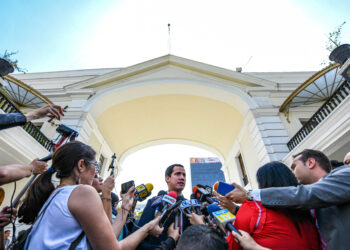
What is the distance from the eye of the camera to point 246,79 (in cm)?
1034

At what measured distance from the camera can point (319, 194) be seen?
4.51ft

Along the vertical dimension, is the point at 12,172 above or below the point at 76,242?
above

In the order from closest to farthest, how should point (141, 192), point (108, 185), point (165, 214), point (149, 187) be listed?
point (165, 214), point (108, 185), point (141, 192), point (149, 187)

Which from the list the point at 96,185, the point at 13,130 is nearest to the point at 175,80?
the point at 13,130

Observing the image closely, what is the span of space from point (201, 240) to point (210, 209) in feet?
2.96

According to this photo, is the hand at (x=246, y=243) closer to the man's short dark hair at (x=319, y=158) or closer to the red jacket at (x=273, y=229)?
the red jacket at (x=273, y=229)

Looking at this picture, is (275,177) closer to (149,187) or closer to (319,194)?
(319,194)

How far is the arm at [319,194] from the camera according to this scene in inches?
53.5

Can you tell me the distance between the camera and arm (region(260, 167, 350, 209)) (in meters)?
1.36

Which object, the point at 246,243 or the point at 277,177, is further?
the point at 277,177

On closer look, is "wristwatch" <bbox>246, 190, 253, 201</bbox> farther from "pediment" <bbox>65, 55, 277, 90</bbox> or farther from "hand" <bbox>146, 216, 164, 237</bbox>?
"pediment" <bbox>65, 55, 277, 90</bbox>

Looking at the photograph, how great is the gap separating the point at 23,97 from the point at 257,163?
1218cm

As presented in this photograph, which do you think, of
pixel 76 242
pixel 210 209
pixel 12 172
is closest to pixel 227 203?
pixel 210 209

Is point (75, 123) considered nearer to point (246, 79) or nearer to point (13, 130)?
point (13, 130)
